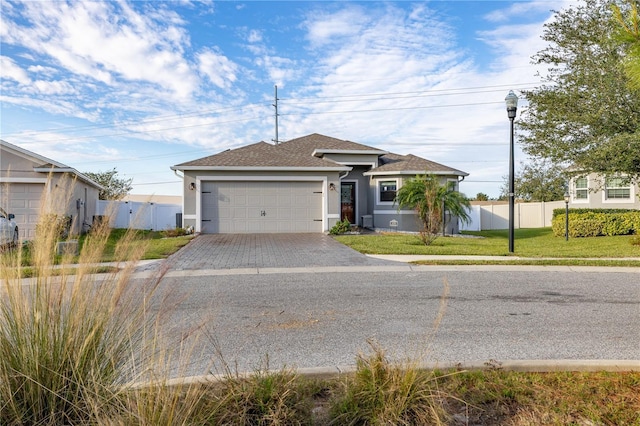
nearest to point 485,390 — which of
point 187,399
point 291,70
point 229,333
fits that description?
point 187,399

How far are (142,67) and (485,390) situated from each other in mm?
17156

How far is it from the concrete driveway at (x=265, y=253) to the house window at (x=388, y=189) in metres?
5.58

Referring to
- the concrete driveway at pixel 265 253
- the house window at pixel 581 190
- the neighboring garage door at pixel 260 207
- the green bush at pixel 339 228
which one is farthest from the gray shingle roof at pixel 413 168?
the house window at pixel 581 190

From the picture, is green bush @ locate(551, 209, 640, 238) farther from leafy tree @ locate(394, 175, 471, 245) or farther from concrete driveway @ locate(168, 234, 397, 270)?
concrete driveway @ locate(168, 234, 397, 270)

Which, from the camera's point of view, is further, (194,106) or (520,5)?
(194,106)

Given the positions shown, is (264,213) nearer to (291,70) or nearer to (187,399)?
(291,70)

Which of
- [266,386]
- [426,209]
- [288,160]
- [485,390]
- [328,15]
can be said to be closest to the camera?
[266,386]

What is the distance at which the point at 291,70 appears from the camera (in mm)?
19562

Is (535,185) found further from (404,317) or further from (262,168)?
(404,317)

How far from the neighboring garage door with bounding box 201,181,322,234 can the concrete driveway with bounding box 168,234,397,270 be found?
153 centimetres

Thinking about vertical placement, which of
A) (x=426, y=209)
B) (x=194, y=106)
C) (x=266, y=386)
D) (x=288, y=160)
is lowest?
(x=266, y=386)

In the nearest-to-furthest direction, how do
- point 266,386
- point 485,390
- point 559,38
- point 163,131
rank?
point 266,386
point 485,390
point 559,38
point 163,131

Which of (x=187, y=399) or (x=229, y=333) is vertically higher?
(x=187, y=399)

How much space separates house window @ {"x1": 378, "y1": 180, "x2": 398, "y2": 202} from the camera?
20250 mm
